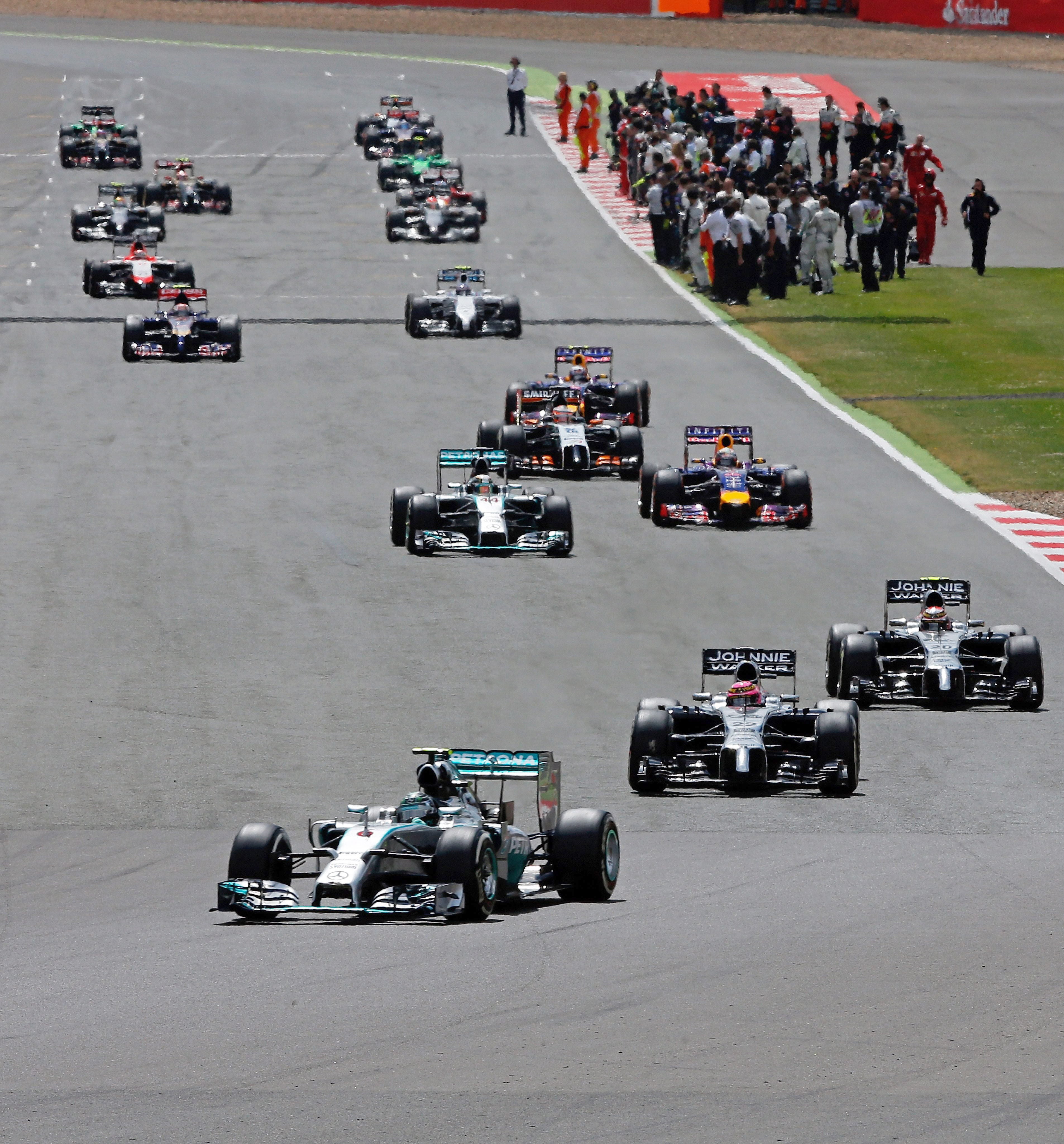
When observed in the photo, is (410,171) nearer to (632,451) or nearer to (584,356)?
(584,356)

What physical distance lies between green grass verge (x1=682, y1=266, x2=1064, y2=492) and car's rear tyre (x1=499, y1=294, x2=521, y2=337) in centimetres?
502

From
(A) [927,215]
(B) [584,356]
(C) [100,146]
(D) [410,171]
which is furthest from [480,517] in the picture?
(C) [100,146]

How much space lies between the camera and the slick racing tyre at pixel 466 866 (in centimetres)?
1428

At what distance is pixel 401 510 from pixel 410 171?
35.7m

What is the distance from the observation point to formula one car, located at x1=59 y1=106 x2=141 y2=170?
6400cm

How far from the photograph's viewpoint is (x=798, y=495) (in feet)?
94.5

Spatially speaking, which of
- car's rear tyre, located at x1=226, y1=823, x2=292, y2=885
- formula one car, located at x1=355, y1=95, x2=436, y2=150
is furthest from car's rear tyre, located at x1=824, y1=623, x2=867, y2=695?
formula one car, located at x1=355, y1=95, x2=436, y2=150

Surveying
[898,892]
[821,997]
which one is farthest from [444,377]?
[821,997]

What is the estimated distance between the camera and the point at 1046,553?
2798 cm

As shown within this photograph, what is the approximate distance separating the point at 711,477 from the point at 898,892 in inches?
569

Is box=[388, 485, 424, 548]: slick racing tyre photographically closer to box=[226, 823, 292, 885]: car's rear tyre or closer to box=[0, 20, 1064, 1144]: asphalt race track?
box=[0, 20, 1064, 1144]: asphalt race track

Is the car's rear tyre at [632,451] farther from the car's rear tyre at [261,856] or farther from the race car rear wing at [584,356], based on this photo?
the car's rear tyre at [261,856]

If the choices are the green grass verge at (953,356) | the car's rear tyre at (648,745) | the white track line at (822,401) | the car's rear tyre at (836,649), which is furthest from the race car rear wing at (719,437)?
the car's rear tyre at (648,745)

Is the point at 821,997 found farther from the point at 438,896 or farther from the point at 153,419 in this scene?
the point at 153,419
